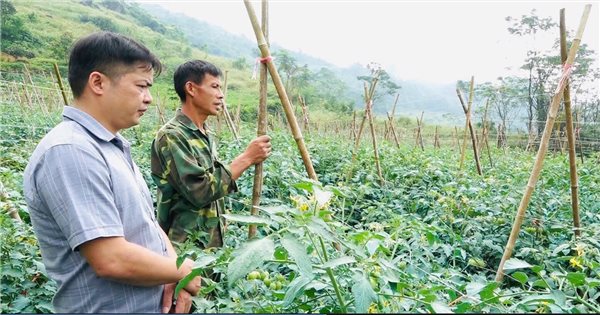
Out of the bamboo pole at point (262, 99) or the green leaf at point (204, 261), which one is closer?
the green leaf at point (204, 261)

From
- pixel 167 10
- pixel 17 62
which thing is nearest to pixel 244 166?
pixel 17 62

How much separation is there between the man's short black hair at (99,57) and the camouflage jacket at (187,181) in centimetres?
61

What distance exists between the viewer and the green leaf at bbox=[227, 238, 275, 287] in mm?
741

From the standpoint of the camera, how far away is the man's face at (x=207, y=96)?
2.04m

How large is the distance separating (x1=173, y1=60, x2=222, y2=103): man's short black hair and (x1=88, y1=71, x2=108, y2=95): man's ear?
90 cm

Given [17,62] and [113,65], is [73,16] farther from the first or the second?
[113,65]

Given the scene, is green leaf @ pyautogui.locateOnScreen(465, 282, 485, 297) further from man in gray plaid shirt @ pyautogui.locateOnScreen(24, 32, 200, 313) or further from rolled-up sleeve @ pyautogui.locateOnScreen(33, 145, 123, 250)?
rolled-up sleeve @ pyautogui.locateOnScreen(33, 145, 123, 250)

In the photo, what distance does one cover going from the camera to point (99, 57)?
1.16 metres

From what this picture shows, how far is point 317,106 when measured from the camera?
33.5 m

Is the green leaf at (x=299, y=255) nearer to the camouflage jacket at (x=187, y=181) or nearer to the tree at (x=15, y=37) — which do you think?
the camouflage jacket at (x=187, y=181)

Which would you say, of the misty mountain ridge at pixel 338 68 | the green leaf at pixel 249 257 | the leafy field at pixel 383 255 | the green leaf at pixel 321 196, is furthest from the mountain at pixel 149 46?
the green leaf at pixel 249 257

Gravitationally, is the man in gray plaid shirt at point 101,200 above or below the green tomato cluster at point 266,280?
above

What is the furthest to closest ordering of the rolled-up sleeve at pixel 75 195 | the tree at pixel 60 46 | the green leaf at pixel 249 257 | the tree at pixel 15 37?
the tree at pixel 60 46 < the tree at pixel 15 37 < the rolled-up sleeve at pixel 75 195 < the green leaf at pixel 249 257

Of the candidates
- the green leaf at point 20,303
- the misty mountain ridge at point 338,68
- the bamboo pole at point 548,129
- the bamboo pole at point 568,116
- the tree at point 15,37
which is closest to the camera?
the green leaf at point 20,303
